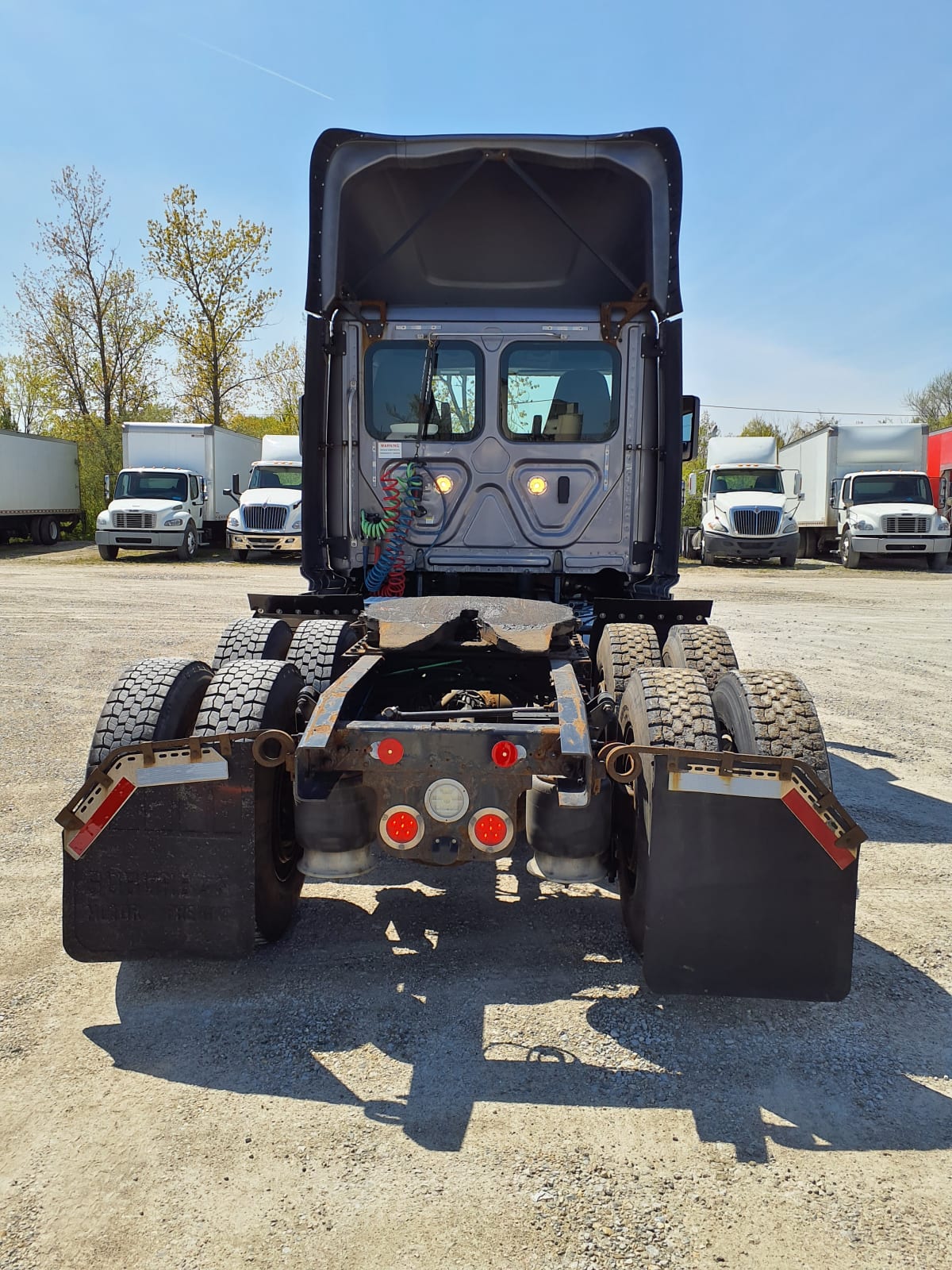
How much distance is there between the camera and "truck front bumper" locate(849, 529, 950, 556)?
23.5 metres

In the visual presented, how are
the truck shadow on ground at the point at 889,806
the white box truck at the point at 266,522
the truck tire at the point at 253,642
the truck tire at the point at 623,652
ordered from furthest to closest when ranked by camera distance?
the white box truck at the point at 266,522 → the truck shadow on ground at the point at 889,806 → the truck tire at the point at 623,652 → the truck tire at the point at 253,642

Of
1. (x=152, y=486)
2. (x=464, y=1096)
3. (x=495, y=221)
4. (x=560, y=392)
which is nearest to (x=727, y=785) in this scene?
(x=464, y=1096)

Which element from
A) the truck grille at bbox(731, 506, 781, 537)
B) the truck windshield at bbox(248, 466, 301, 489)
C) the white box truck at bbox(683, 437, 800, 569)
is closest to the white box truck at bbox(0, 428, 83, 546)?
the truck windshield at bbox(248, 466, 301, 489)

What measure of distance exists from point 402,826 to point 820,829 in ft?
4.26

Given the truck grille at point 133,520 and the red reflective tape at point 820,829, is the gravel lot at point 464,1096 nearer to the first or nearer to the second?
the red reflective tape at point 820,829

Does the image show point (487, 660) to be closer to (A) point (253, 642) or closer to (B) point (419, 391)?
(A) point (253, 642)

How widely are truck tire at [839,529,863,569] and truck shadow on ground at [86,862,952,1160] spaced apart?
22.4 m

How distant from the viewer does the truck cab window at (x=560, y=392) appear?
6.09 metres

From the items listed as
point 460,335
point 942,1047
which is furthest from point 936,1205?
point 460,335

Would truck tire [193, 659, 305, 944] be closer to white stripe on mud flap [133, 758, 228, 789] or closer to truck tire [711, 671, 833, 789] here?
white stripe on mud flap [133, 758, 228, 789]

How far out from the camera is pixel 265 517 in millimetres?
24312

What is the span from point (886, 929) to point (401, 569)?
358cm

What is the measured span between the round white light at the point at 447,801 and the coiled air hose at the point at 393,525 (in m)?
3.31

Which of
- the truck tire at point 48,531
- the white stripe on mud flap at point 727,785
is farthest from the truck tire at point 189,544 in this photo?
the white stripe on mud flap at point 727,785
